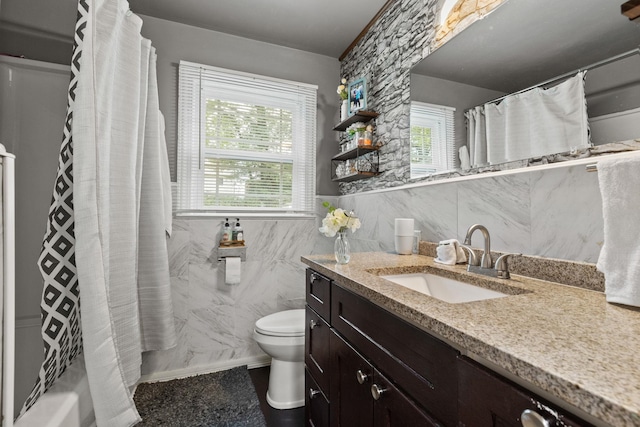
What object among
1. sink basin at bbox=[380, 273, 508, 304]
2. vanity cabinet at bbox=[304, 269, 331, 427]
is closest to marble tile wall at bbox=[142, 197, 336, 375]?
vanity cabinet at bbox=[304, 269, 331, 427]

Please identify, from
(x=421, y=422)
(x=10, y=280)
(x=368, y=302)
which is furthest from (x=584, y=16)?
(x=10, y=280)

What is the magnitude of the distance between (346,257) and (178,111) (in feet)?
5.68

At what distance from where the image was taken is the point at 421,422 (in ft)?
2.17

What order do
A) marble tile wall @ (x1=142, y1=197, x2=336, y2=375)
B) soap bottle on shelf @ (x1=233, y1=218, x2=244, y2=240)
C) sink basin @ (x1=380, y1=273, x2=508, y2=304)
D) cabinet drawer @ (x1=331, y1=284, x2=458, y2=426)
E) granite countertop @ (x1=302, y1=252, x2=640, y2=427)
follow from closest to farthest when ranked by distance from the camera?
granite countertop @ (x1=302, y1=252, x2=640, y2=427)
cabinet drawer @ (x1=331, y1=284, x2=458, y2=426)
sink basin @ (x1=380, y1=273, x2=508, y2=304)
marble tile wall @ (x1=142, y1=197, x2=336, y2=375)
soap bottle on shelf @ (x1=233, y1=218, x2=244, y2=240)

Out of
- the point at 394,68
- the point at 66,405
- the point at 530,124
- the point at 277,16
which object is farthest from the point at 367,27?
the point at 66,405

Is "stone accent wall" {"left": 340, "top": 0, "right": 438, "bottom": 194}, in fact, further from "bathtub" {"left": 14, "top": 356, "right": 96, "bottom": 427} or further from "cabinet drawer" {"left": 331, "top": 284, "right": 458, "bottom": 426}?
"bathtub" {"left": 14, "top": 356, "right": 96, "bottom": 427}

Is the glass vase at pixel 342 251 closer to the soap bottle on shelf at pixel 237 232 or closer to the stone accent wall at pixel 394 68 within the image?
the stone accent wall at pixel 394 68

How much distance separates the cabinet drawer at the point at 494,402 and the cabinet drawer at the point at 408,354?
28 mm

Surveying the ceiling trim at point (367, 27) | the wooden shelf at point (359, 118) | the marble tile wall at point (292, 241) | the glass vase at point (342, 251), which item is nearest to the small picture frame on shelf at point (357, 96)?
the wooden shelf at point (359, 118)

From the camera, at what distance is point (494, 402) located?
0.49 m

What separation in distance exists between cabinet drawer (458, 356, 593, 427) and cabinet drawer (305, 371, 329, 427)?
83 centimetres

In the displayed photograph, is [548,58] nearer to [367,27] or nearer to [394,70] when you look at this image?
[394,70]

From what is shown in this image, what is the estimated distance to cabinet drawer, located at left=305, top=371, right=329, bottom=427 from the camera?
1.24 metres

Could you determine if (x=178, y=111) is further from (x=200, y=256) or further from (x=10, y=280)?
(x=10, y=280)
